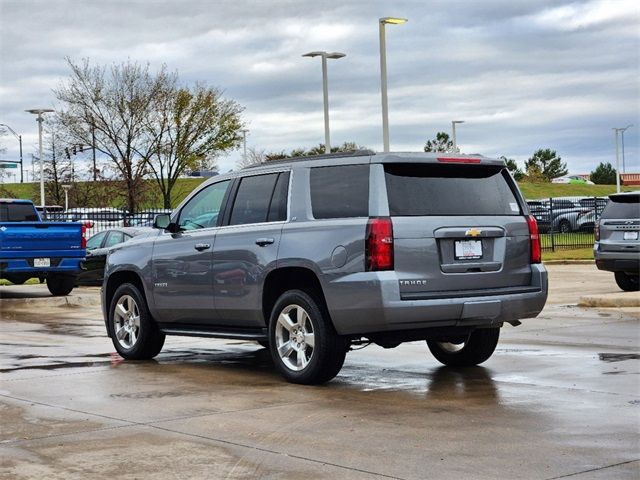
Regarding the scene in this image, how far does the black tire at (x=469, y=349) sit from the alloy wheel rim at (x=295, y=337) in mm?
1529

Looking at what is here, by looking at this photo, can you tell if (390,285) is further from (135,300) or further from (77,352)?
(77,352)

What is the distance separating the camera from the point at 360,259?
899 cm

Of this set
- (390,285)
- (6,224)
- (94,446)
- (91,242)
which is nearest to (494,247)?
(390,285)

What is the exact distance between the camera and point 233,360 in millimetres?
11602

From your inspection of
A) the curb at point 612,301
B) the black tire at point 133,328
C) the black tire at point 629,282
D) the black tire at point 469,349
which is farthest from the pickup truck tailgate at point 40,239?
the black tire at point 469,349

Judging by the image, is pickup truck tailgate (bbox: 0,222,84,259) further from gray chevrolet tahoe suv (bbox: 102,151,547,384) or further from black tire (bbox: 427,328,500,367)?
black tire (bbox: 427,328,500,367)

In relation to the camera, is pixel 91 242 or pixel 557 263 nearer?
pixel 91 242

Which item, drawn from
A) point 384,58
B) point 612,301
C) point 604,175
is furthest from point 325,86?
point 604,175

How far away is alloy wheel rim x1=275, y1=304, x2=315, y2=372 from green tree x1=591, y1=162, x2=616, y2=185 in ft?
445

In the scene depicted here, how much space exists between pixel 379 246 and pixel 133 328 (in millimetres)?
3860

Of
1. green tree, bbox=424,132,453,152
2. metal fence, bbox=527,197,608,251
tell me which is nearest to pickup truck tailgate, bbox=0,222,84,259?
metal fence, bbox=527,197,608,251

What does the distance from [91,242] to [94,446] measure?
789 inches

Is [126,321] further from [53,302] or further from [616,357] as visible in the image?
[53,302]

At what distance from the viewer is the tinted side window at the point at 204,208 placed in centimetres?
1087
